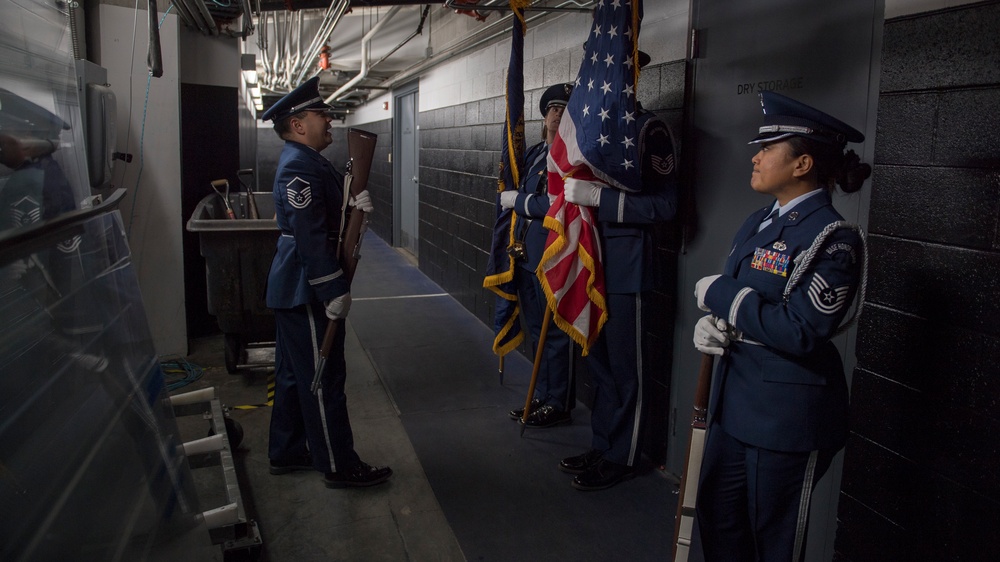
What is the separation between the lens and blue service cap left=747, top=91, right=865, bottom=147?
1.55 m

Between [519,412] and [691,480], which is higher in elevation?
[691,480]

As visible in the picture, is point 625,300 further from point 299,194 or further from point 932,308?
point 299,194

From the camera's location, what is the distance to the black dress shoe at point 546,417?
11.3 ft

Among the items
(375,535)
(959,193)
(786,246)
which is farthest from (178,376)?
(959,193)

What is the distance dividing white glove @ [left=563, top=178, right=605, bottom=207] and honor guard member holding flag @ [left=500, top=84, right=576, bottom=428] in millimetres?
448

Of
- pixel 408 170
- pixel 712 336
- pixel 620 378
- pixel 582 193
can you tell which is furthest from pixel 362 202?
pixel 408 170

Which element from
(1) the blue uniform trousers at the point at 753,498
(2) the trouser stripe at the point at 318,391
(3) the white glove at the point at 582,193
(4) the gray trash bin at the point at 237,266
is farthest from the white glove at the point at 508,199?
(1) the blue uniform trousers at the point at 753,498

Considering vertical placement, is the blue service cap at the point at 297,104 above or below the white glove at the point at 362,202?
above

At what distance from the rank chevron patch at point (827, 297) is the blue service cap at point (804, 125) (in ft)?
1.11

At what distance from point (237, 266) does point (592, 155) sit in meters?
2.19

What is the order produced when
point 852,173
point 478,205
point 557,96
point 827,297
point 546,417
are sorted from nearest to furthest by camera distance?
point 827,297, point 852,173, point 557,96, point 546,417, point 478,205

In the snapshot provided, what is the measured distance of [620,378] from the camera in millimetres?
2844

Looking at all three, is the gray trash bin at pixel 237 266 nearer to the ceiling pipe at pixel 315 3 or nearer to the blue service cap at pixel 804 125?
the ceiling pipe at pixel 315 3

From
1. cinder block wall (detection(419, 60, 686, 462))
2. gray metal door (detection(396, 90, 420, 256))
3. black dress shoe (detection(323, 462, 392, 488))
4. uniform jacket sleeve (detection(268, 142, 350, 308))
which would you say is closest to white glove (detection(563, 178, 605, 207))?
cinder block wall (detection(419, 60, 686, 462))
